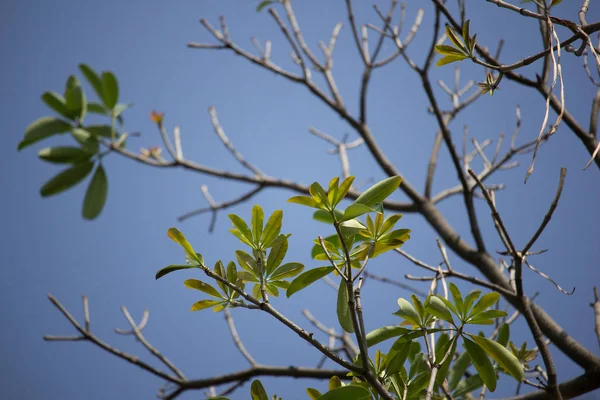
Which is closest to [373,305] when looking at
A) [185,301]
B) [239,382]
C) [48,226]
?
[185,301]

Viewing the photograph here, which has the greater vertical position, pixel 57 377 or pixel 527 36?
pixel 527 36

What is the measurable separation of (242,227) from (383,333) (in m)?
0.21

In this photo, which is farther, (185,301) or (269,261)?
(185,301)

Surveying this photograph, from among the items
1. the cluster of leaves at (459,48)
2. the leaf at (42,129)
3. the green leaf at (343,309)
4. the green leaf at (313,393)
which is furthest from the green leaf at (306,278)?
the leaf at (42,129)

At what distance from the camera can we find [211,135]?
17.7 feet

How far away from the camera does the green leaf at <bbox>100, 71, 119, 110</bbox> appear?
3.79ft

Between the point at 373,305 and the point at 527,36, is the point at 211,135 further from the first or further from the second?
the point at 527,36

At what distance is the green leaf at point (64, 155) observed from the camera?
3.46 ft

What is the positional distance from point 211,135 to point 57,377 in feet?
9.55

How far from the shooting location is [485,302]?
57cm

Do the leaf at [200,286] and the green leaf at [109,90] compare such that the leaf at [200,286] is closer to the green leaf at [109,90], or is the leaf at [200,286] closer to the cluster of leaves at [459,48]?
the cluster of leaves at [459,48]

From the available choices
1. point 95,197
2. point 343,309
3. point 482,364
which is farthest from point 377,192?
point 95,197

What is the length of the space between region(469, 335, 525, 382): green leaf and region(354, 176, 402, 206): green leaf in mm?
201

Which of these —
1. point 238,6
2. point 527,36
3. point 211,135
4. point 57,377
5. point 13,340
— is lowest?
point 57,377
